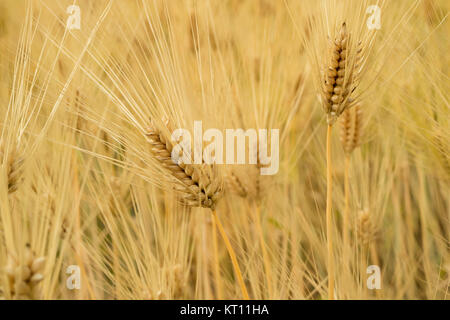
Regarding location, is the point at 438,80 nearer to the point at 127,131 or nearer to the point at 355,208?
the point at 355,208

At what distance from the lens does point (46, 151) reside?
32.3 inches

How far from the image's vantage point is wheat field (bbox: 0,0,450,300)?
25.2 inches

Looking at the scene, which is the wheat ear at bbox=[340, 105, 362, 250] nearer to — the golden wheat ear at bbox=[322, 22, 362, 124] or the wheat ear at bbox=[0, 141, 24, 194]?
the golden wheat ear at bbox=[322, 22, 362, 124]

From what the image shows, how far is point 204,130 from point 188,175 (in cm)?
8

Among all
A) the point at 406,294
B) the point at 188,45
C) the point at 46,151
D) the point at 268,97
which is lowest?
the point at 406,294

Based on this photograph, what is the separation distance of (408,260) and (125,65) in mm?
835

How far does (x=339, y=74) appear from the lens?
645 millimetres

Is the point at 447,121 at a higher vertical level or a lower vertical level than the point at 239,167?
higher

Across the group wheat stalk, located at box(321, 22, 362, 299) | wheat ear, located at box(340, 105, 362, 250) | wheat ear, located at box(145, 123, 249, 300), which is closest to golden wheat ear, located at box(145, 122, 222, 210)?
wheat ear, located at box(145, 123, 249, 300)

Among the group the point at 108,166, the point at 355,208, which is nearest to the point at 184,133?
the point at 108,166

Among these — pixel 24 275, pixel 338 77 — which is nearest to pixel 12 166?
pixel 24 275

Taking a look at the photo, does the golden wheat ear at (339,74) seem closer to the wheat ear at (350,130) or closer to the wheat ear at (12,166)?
the wheat ear at (350,130)

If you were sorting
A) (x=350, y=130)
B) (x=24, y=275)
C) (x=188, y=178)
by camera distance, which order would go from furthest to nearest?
(x=350, y=130), (x=188, y=178), (x=24, y=275)

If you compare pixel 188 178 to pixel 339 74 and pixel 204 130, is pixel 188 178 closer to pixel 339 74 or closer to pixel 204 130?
pixel 204 130
